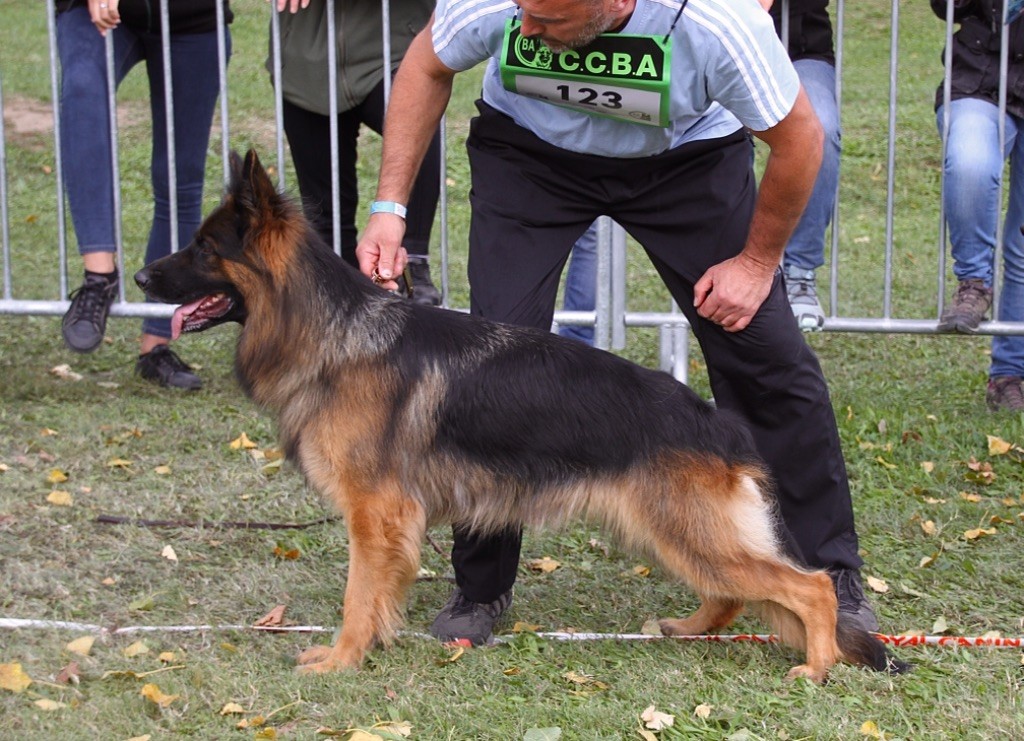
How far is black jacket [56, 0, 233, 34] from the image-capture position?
6.16 meters

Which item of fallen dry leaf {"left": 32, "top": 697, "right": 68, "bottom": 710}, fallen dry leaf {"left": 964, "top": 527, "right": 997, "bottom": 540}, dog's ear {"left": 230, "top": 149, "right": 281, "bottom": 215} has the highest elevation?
dog's ear {"left": 230, "top": 149, "right": 281, "bottom": 215}

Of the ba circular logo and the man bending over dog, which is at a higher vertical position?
the ba circular logo

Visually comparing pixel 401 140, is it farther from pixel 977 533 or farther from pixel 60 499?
pixel 977 533

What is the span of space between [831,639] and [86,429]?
378 centimetres

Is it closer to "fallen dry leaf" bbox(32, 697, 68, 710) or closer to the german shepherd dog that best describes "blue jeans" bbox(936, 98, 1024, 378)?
the german shepherd dog

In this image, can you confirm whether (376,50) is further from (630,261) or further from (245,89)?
(245,89)

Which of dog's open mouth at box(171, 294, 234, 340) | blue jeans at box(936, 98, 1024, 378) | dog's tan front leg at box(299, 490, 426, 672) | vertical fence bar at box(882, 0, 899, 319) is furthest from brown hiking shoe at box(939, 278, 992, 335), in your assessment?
dog's open mouth at box(171, 294, 234, 340)

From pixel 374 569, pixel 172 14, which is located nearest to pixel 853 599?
pixel 374 569

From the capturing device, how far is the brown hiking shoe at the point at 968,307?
585cm

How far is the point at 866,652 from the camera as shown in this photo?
376 cm

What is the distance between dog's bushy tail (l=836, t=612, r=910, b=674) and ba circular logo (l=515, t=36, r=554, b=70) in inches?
74.8

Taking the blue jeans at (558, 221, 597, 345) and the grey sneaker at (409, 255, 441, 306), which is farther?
the blue jeans at (558, 221, 597, 345)

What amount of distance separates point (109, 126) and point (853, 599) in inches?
169

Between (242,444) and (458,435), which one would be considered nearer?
(458,435)
